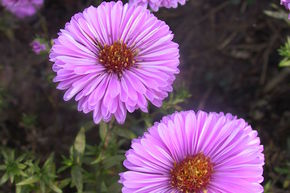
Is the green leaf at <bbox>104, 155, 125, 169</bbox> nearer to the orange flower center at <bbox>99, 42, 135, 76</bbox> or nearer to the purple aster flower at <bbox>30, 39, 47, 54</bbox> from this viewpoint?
the orange flower center at <bbox>99, 42, 135, 76</bbox>

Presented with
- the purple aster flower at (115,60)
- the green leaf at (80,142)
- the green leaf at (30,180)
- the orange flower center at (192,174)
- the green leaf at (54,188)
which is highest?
the purple aster flower at (115,60)

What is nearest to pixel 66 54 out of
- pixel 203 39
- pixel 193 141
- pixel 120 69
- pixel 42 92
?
pixel 120 69

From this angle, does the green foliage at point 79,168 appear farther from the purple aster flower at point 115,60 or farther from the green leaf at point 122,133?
the purple aster flower at point 115,60

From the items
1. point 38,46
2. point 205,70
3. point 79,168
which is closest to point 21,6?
point 38,46

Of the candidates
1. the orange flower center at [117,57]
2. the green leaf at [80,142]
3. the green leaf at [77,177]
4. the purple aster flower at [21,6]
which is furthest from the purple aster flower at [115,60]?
the purple aster flower at [21,6]

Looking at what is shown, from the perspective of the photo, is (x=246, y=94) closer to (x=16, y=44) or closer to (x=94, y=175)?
(x=94, y=175)
